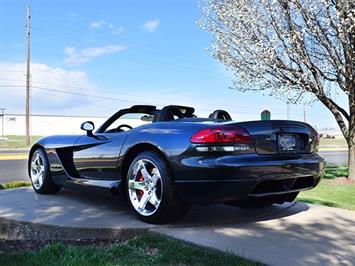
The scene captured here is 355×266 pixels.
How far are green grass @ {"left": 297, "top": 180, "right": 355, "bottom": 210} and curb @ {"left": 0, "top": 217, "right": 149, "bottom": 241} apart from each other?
3.47m

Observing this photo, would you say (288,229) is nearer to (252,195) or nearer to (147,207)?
(252,195)

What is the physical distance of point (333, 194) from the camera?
8.09m

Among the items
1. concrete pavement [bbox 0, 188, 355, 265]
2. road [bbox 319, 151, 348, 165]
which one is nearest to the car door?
concrete pavement [bbox 0, 188, 355, 265]

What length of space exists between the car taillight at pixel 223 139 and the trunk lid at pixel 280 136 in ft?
0.31

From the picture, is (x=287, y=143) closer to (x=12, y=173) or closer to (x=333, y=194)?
(x=333, y=194)

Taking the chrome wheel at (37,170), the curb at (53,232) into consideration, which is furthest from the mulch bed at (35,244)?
the chrome wheel at (37,170)

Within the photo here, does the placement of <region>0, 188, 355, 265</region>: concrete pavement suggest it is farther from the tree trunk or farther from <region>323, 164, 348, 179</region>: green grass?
<region>323, 164, 348, 179</region>: green grass

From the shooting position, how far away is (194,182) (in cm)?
408

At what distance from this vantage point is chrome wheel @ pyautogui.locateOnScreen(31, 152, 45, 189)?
6.42 m

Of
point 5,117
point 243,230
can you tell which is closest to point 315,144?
point 243,230

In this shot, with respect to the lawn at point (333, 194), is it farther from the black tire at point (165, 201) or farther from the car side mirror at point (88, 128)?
the car side mirror at point (88, 128)

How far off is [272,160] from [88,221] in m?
1.96

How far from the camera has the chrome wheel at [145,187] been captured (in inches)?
176

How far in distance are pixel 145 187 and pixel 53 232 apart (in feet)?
A: 3.33
